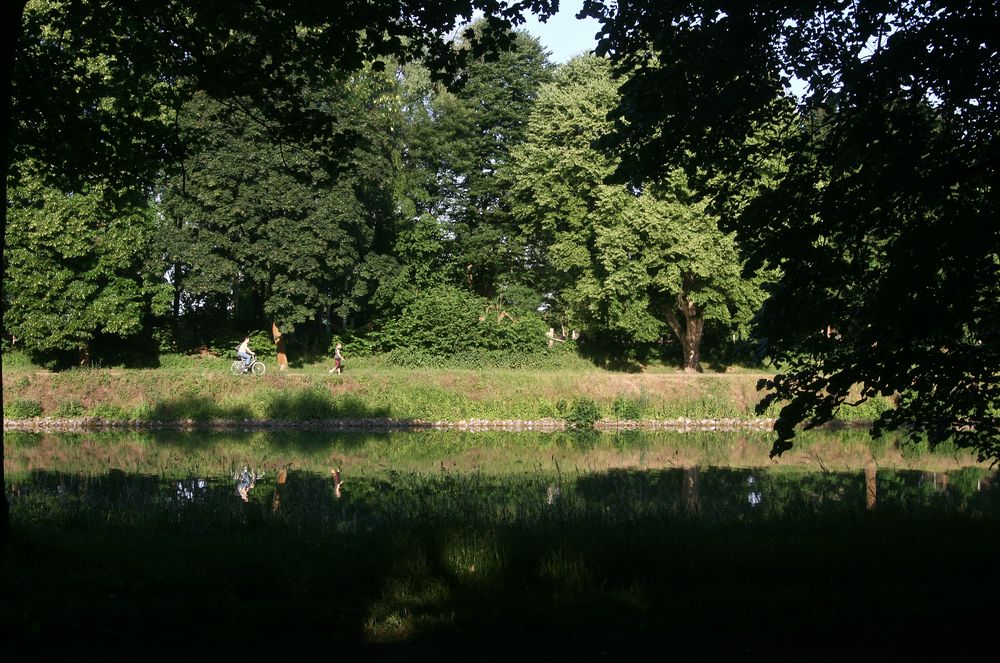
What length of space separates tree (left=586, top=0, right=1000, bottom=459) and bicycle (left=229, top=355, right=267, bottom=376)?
28018 mm

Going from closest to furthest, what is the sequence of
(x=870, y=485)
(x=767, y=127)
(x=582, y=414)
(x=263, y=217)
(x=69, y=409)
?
(x=767, y=127) → (x=870, y=485) → (x=69, y=409) → (x=582, y=414) → (x=263, y=217)

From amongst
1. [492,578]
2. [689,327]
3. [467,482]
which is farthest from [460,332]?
[492,578]

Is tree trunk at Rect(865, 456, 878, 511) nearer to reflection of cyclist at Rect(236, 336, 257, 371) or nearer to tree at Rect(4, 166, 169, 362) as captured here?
reflection of cyclist at Rect(236, 336, 257, 371)

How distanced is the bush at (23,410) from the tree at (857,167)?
2877cm

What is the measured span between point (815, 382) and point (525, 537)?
3171 mm

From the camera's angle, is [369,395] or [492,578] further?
[369,395]

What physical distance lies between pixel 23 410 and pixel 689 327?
26.4 metres

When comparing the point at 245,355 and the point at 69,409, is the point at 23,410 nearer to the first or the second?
the point at 69,409

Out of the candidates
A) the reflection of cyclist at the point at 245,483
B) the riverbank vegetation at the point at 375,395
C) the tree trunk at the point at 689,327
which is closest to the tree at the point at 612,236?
the tree trunk at the point at 689,327

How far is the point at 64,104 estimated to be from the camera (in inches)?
422

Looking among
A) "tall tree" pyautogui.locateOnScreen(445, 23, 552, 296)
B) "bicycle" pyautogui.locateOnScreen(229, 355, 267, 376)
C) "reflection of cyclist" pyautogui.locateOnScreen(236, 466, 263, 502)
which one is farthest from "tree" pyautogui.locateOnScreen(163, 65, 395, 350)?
"reflection of cyclist" pyautogui.locateOnScreen(236, 466, 263, 502)

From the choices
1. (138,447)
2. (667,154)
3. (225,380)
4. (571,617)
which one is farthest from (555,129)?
(571,617)

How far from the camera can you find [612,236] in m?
38.4

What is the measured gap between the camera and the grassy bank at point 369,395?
3341 centimetres
